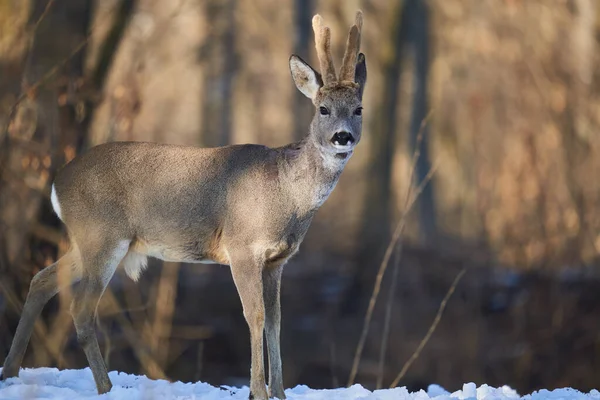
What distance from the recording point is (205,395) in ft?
22.8

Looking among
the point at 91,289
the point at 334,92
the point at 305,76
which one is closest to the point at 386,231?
the point at 305,76

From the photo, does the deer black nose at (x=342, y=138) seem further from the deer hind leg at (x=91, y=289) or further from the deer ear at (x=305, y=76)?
the deer hind leg at (x=91, y=289)

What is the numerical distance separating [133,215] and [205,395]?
1.24m

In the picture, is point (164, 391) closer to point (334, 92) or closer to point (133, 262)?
point (133, 262)

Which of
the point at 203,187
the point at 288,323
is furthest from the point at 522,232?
the point at 203,187

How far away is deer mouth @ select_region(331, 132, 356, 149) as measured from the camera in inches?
261

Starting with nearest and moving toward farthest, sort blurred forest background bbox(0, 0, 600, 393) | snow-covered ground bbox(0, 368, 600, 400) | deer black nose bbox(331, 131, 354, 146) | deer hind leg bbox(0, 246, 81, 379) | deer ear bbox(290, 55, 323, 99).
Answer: snow-covered ground bbox(0, 368, 600, 400) → deer black nose bbox(331, 131, 354, 146) → deer hind leg bbox(0, 246, 81, 379) → deer ear bbox(290, 55, 323, 99) → blurred forest background bbox(0, 0, 600, 393)

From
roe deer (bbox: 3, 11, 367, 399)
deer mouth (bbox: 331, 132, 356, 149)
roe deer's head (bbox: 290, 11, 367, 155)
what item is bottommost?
roe deer (bbox: 3, 11, 367, 399)

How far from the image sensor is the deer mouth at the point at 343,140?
6.63 metres

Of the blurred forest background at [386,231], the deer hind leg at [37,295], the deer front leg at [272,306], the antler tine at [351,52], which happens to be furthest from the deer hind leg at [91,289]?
the antler tine at [351,52]

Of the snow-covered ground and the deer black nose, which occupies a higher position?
the deer black nose

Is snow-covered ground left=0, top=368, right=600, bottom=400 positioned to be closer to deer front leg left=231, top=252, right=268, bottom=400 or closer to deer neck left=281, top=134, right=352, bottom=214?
deer front leg left=231, top=252, right=268, bottom=400

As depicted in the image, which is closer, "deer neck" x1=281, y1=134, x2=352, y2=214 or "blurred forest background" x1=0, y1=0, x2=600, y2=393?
"deer neck" x1=281, y1=134, x2=352, y2=214

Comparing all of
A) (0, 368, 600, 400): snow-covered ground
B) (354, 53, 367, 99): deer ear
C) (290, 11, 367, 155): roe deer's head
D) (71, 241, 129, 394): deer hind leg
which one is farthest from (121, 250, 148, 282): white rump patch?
(354, 53, 367, 99): deer ear
